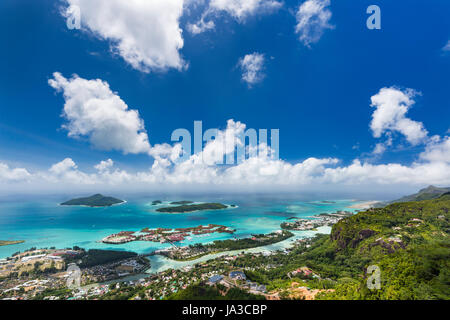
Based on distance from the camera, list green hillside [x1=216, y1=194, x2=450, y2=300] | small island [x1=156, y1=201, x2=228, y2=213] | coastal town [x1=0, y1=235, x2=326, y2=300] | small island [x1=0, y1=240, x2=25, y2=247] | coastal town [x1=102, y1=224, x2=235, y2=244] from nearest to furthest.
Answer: green hillside [x1=216, y1=194, x2=450, y2=300]
coastal town [x1=0, y1=235, x2=326, y2=300]
small island [x1=0, y1=240, x2=25, y2=247]
coastal town [x1=102, y1=224, x2=235, y2=244]
small island [x1=156, y1=201, x2=228, y2=213]

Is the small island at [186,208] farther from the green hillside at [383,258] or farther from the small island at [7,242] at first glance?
the green hillside at [383,258]

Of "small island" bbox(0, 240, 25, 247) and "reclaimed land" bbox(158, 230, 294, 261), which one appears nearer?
"reclaimed land" bbox(158, 230, 294, 261)

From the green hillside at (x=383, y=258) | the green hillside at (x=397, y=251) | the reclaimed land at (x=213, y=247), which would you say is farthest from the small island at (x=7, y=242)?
the green hillside at (x=397, y=251)

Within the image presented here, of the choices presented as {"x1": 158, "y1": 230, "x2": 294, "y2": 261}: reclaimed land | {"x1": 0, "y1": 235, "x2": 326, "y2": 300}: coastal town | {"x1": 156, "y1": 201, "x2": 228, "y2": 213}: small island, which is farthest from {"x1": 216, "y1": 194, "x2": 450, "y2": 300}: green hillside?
{"x1": 156, "y1": 201, "x2": 228, "y2": 213}: small island

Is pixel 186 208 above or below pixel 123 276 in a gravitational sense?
below

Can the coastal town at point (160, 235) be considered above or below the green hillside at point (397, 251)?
below

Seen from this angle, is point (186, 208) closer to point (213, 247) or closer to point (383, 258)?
point (213, 247)

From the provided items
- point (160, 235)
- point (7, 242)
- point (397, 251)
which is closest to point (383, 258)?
point (397, 251)

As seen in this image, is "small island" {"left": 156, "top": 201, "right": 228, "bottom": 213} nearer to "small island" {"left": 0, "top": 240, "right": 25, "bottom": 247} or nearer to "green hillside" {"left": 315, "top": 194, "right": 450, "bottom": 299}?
"small island" {"left": 0, "top": 240, "right": 25, "bottom": 247}

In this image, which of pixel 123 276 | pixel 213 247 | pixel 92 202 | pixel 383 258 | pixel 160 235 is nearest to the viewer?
pixel 383 258
